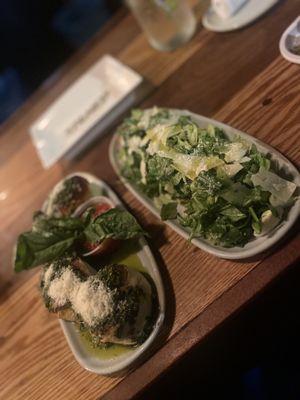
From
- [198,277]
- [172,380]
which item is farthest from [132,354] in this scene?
[198,277]

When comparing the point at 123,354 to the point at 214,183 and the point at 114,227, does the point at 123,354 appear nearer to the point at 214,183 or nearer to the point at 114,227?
the point at 114,227

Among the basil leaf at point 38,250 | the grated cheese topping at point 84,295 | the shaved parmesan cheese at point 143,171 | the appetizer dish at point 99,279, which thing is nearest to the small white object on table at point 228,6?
the shaved parmesan cheese at point 143,171

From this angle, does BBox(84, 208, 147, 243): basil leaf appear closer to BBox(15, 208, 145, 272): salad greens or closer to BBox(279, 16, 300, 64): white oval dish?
BBox(15, 208, 145, 272): salad greens

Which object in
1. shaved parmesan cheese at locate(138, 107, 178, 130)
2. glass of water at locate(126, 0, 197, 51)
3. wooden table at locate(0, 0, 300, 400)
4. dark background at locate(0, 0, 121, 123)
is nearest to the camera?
wooden table at locate(0, 0, 300, 400)

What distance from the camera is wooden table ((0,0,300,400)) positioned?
1.40 meters

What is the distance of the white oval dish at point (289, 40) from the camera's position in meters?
1.67

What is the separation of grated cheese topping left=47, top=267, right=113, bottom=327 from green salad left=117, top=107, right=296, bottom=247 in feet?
1.08

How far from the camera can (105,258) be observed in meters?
1.68

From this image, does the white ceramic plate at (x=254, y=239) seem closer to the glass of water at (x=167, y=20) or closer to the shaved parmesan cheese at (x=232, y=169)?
the shaved parmesan cheese at (x=232, y=169)

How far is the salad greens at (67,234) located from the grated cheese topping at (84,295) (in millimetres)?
157

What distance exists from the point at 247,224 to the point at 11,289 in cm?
108

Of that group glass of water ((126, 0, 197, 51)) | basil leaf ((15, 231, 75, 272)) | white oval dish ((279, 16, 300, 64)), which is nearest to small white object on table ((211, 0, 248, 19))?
glass of water ((126, 0, 197, 51))

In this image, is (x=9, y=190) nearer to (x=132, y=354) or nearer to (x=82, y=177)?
(x=82, y=177)

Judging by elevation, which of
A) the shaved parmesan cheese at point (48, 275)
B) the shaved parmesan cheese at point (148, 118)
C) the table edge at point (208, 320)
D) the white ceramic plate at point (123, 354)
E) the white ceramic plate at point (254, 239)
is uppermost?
the shaved parmesan cheese at point (48, 275)
